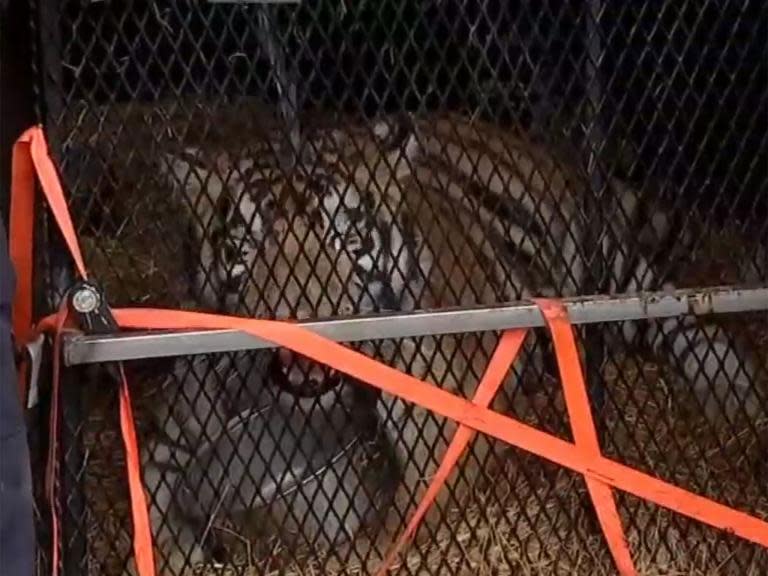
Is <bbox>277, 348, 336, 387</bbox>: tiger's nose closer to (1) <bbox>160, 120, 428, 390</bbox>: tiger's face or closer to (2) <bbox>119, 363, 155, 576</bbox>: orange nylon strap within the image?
(1) <bbox>160, 120, 428, 390</bbox>: tiger's face

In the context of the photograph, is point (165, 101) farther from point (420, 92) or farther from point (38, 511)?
point (38, 511)

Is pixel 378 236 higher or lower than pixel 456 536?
higher

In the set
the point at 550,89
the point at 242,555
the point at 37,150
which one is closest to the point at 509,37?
the point at 550,89

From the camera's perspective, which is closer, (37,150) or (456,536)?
(37,150)

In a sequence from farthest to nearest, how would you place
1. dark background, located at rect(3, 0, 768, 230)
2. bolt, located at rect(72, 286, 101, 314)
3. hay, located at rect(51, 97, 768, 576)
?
hay, located at rect(51, 97, 768, 576), dark background, located at rect(3, 0, 768, 230), bolt, located at rect(72, 286, 101, 314)

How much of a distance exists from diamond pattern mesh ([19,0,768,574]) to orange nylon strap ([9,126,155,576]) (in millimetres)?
83

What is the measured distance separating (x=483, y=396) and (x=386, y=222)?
24 cm

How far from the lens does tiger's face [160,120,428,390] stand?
137cm

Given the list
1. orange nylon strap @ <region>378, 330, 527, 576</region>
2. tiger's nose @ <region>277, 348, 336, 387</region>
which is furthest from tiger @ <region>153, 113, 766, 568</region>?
orange nylon strap @ <region>378, 330, 527, 576</region>

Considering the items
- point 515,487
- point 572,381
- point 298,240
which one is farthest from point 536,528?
point 298,240

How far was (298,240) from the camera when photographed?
1.36 meters

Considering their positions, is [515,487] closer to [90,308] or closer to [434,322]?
[434,322]

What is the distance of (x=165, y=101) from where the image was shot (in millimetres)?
1372

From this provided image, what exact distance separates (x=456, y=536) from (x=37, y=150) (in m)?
0.57
